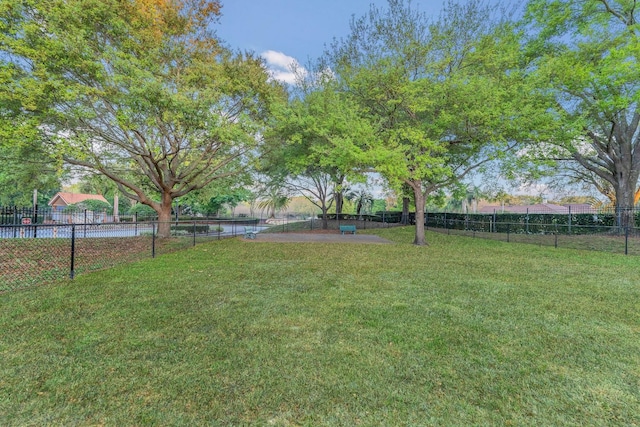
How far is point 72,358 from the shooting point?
2.66 metres

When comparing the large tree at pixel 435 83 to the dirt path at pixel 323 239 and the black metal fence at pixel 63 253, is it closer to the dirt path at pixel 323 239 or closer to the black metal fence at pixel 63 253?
the dirt path at pixel 323 239

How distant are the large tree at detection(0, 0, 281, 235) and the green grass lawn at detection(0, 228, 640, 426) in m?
4.78

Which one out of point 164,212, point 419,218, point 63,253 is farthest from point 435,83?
point 63,253

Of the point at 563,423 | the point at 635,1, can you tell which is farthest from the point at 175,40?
the point at 635,1

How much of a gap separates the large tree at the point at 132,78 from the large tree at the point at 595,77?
12.2 meters

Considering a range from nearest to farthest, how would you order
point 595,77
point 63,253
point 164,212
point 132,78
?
point 63,253 < point 132,78 < point 595,77 < point 164,212

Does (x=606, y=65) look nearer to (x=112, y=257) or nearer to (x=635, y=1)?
(x=635, y=1)

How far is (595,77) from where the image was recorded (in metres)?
11.9

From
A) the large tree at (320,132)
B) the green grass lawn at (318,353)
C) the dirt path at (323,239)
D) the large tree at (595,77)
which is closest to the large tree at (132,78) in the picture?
the large tree at (320,132)

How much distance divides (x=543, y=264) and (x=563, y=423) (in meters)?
7.43

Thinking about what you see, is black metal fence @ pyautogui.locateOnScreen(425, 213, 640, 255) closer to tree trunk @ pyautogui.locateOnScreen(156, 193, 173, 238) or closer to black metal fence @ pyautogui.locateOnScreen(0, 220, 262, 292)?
black metal fence @ pyautogui.locateOnScreen(0, 220, 262, 292)

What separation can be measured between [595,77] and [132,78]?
17492mm

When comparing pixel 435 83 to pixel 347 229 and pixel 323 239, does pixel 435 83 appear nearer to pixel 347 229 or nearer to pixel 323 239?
pixel 323 239

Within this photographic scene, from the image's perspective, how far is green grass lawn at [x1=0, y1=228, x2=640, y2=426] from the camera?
2.02 metres
